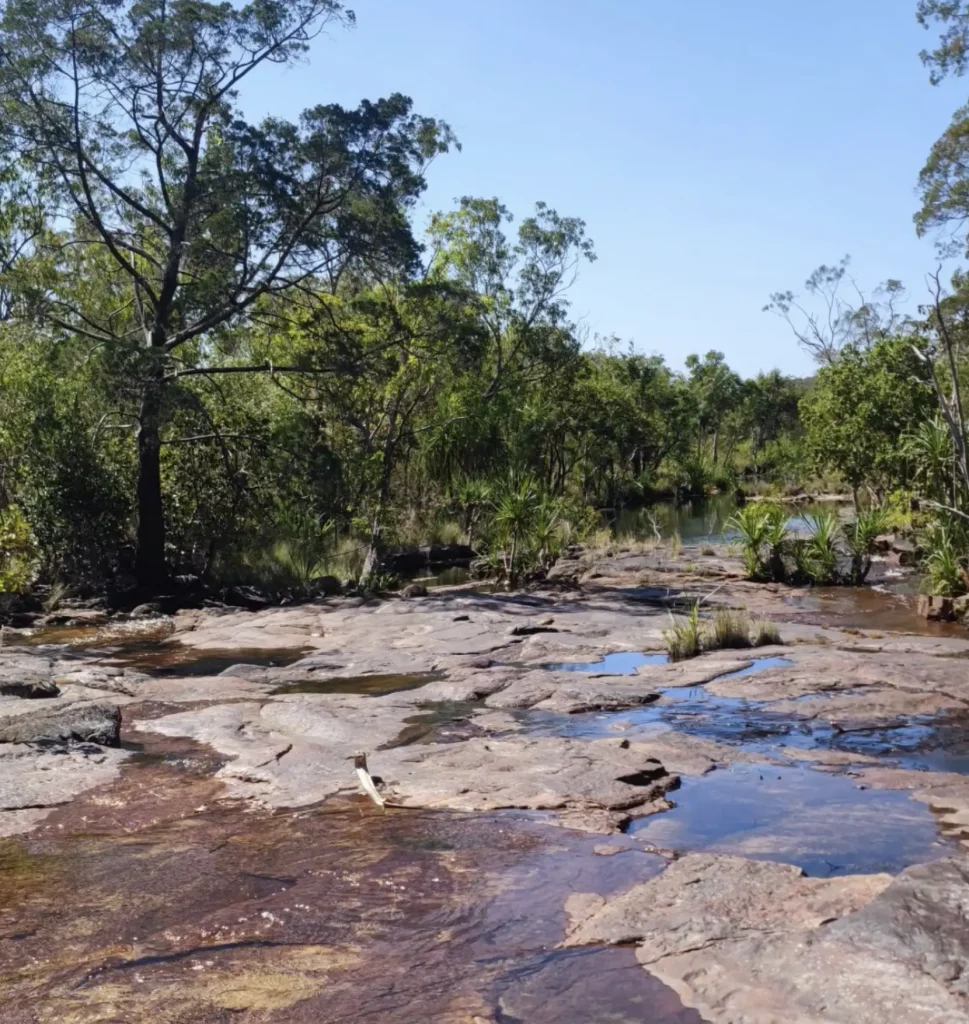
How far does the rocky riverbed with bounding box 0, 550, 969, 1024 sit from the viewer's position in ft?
12.7

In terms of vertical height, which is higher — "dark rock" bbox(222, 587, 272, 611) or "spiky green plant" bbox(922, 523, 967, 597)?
"spiky green plant" bbox(922, 523, 967, 597)

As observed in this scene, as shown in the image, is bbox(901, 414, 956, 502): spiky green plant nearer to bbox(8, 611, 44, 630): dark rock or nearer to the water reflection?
the water reflection

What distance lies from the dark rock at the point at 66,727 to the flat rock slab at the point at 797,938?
4481 millimetres

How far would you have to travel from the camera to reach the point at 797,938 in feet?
13.3

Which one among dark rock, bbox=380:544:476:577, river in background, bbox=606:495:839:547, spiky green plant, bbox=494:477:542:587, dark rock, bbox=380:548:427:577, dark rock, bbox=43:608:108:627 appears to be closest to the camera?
dark rock, bbox=43:608:108:627

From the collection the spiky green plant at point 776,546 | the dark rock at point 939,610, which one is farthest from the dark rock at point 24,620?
the dark rock at point 939,610

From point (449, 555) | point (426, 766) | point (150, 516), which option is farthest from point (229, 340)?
point (426, 766)

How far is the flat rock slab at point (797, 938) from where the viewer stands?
3.53 metres

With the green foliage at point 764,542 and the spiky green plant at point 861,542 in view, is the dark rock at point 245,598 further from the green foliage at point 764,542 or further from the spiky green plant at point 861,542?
the spiky green plant at point 861,542

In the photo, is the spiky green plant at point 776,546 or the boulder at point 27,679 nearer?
the boulder at point 27,679

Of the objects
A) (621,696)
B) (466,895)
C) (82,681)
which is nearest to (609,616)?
(621,696)

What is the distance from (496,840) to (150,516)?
14575 mm

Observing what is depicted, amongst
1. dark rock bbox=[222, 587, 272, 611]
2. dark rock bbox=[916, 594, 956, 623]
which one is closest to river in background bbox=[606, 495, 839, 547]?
dark rock bbox=[916, 594, 956, 623]

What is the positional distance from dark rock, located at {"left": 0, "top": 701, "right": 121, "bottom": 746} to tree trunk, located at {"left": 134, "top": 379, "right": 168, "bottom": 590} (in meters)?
10.5
